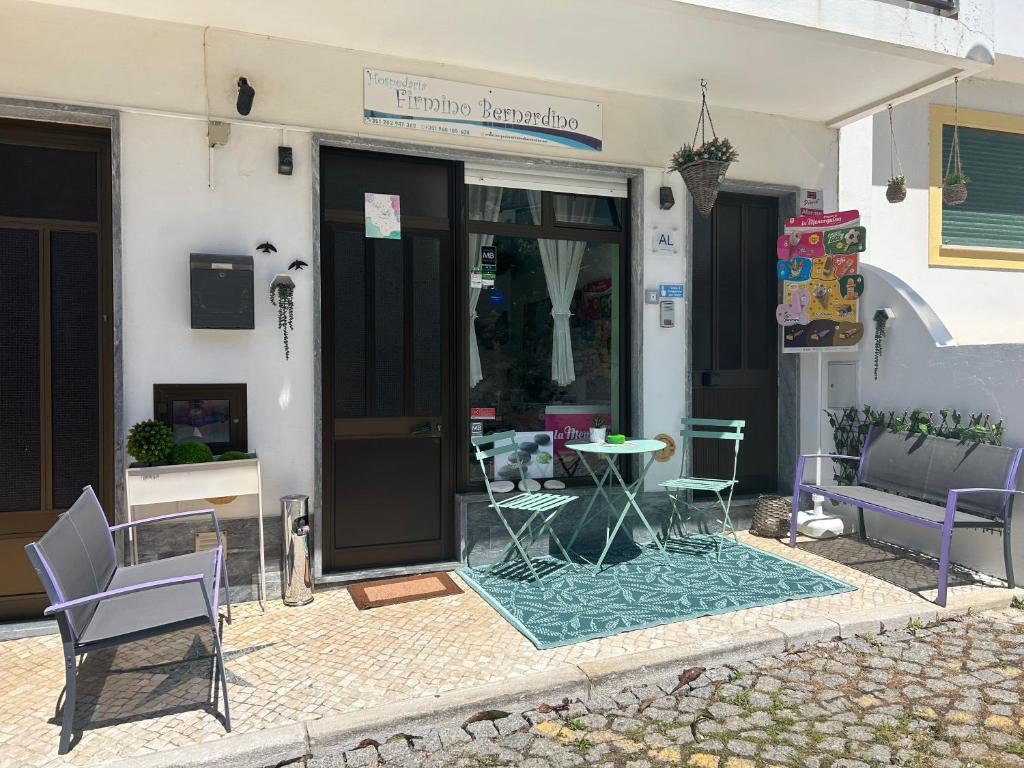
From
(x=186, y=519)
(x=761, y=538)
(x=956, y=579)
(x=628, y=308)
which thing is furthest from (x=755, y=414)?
(x=186, y=519)

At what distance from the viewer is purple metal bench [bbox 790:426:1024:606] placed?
4.48m

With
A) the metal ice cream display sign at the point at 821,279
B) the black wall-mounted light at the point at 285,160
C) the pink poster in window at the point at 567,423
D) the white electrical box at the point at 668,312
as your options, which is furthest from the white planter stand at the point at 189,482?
the metal ice cream display sign at the point at 821,279

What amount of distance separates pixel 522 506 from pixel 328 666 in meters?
1.64

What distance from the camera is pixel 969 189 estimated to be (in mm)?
7297

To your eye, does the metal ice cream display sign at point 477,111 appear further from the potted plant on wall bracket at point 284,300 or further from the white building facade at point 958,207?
the white building facade at point 958,207

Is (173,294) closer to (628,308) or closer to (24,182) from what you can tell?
(24,182)

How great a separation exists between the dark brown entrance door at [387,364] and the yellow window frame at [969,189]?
5.32 meters

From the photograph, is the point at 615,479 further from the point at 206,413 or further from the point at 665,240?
the point at 206,413

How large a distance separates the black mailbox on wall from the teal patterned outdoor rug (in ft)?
7.78

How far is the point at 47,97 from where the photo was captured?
13.2 ft

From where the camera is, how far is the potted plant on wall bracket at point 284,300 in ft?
14.6

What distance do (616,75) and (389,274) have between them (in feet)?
7.63

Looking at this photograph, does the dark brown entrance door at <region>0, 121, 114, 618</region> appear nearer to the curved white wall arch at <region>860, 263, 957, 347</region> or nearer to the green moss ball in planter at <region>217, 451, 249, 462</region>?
the green moss ball in planter at <region>217, 451, 249, 462</region>

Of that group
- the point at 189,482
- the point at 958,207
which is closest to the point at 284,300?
the point at 189,482
